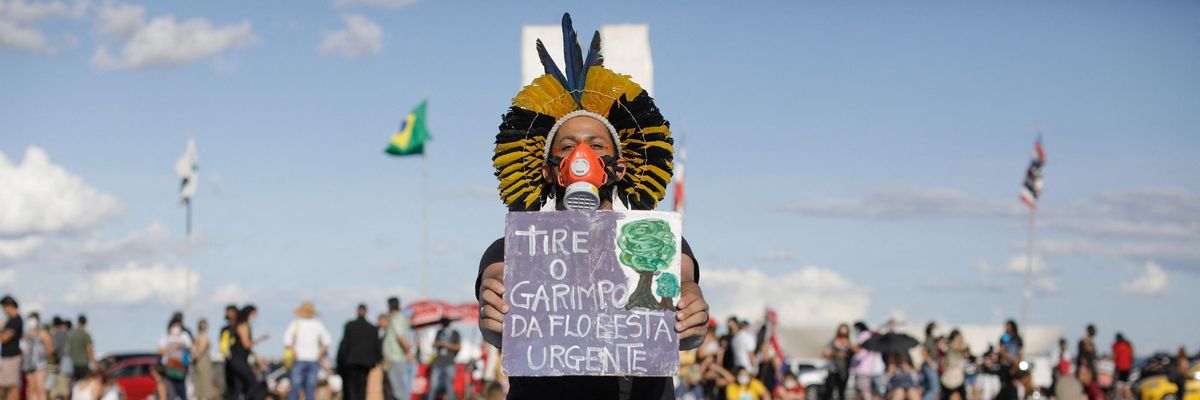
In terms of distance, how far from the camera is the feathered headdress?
5.33 m

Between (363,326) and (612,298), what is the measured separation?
40.0ft

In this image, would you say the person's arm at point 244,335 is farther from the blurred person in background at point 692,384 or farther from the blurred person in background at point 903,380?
the blurred person in background at point 903,380

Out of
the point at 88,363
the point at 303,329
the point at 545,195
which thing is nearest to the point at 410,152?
the point at 88,363

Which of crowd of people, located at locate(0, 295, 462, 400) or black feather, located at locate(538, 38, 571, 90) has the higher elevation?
black feather, located at locate(538, 38, 571, 90)

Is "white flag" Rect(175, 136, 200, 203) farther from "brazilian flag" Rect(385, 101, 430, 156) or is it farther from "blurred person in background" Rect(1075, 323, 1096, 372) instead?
"blurred person in background" Rect(1075, 323, 1096, 372)

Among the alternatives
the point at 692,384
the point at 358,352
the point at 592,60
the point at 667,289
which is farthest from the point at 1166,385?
the point at 667,289

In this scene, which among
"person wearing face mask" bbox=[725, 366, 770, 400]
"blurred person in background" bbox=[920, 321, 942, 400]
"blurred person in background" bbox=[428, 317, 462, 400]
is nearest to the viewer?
"person wearing face mask" bbox=[725, 366, 770, 400]

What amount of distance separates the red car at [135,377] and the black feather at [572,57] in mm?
22124

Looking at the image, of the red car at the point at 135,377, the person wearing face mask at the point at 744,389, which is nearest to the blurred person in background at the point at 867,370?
the person wearing face mask at the point at 744,389

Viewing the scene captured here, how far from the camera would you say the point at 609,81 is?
211 inches

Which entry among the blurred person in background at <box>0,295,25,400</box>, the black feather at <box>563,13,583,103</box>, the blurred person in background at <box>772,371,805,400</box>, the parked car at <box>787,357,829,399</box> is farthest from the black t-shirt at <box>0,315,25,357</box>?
the black feather at <box>563,13,583,103</box>

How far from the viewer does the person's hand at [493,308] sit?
4.73 m

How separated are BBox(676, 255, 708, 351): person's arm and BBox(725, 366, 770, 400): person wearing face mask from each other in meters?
12.5

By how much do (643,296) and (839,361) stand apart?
17247 mm
